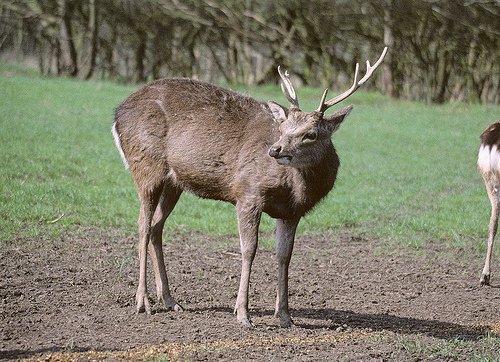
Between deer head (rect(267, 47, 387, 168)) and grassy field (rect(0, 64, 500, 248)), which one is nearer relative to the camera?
deer head (rect(267, 47, 387, 168))

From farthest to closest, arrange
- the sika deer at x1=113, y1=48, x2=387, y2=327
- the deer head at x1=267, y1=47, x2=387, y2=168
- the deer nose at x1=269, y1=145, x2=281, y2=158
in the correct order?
the sika deer at x1=113, y1=48, x2=387, y2=327 < the deer head at x1=267, y1=47, x2=387, y2=168 < the deer nose at x1=269, y1=145, x2=281, y2=158

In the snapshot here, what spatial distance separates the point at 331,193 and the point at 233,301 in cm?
512

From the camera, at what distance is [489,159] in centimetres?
901

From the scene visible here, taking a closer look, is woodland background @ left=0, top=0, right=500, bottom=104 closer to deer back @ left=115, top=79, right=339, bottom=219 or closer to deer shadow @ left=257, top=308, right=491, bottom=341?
deer back @ left=115, top=79, right=339, bottom=219

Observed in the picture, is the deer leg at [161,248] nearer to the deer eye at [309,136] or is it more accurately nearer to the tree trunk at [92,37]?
the deer eye at [309,136]

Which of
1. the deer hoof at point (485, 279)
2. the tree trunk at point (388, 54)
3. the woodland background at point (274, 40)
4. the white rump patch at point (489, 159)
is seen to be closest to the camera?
the deer hoof at point (485, 279)

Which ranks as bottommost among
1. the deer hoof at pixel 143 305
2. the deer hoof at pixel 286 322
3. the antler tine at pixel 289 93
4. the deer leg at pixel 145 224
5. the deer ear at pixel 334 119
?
the deer hoof at pixel 143 305

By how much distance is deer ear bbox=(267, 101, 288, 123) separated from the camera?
682 centimetres

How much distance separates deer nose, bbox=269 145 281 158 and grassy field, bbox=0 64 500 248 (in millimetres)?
3518

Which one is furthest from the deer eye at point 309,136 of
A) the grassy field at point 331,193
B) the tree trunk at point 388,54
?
the tree trunk at point 388,54

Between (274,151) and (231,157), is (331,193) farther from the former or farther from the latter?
(274,151)

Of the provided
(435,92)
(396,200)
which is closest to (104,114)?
(396,200)

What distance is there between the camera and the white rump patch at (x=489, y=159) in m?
8.94

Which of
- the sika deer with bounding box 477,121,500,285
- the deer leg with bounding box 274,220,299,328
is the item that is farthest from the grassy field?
the deer leg with bounding box 274,220,299,328
